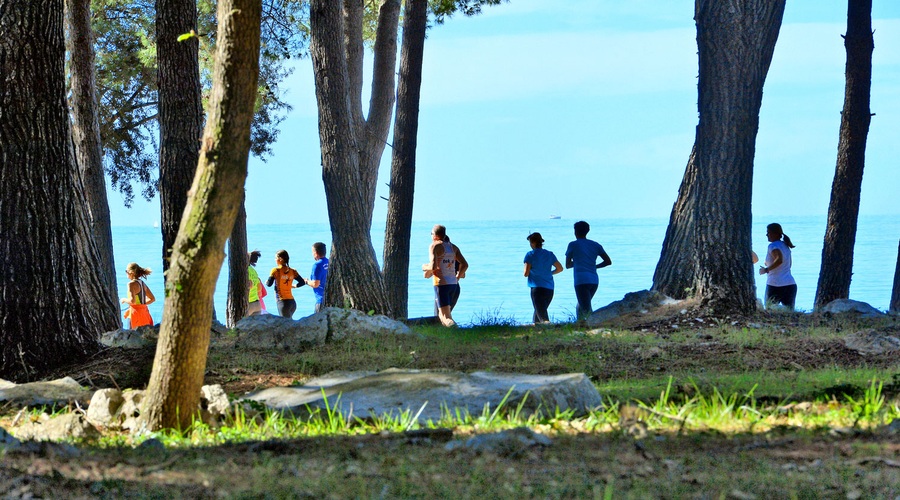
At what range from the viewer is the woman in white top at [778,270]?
508 inches

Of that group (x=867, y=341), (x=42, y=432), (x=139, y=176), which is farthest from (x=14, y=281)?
(x=139, y=176)

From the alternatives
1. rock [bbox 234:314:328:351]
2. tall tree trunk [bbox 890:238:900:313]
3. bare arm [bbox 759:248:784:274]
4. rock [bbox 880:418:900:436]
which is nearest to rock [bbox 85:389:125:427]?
rock [bbox 234:314:328:351]

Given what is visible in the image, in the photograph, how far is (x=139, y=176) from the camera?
2142 cm

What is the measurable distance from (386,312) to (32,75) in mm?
5796

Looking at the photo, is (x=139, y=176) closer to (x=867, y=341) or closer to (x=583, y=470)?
(x=867, y=341)

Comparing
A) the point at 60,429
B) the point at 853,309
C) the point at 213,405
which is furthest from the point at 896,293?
the point at 60,429

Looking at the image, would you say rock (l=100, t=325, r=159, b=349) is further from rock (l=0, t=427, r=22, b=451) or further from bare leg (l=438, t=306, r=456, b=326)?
bare leg (l=438, t=306, r=456, b=326)

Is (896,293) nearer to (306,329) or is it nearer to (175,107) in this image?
(306,329)

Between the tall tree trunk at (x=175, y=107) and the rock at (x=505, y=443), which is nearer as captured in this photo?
the rock at (x=505, y=443)

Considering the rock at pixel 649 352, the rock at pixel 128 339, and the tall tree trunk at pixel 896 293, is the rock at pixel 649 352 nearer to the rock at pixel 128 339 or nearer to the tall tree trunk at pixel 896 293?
the rock at pixel 128 339

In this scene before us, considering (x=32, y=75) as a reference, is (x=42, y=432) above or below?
below

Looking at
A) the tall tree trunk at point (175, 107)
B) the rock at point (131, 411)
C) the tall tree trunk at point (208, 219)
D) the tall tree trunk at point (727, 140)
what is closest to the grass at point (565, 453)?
the rock at point (131, 411)

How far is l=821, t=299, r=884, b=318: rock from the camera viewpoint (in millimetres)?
11297

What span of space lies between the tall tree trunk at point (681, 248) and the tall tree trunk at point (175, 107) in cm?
572
